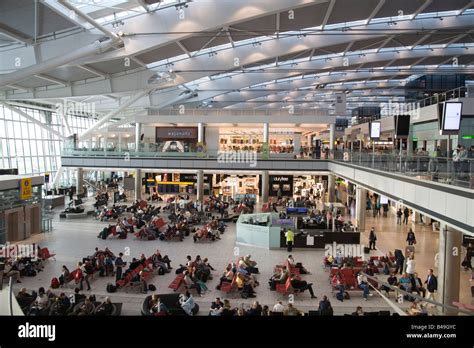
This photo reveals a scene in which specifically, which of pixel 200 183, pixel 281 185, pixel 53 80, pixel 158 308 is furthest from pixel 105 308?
pixel 281 185

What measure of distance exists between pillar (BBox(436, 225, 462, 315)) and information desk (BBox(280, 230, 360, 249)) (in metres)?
7.01

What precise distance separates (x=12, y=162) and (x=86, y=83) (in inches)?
563

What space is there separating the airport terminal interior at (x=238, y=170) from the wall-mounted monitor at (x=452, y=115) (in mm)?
76

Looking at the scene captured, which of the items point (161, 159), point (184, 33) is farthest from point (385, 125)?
point (184, 33)

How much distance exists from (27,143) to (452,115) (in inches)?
1531

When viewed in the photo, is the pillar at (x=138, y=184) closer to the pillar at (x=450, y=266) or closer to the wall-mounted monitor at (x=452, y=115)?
the pillar at (x=450, y=266)

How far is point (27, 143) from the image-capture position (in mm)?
40000

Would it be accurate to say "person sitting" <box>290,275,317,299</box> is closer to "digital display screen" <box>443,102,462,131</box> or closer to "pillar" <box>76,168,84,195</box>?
"digital display screen" <box>443,102,462,131</box>

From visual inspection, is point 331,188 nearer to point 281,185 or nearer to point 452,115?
point 281,185

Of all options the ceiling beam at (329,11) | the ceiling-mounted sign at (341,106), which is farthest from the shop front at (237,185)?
the ceiling beam at (329,11)

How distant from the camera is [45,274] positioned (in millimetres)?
13930

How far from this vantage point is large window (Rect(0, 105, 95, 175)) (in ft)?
119

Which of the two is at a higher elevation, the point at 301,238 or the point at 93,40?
the point at 93,40

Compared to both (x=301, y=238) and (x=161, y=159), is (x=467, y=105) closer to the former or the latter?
(x=301, y=238)
